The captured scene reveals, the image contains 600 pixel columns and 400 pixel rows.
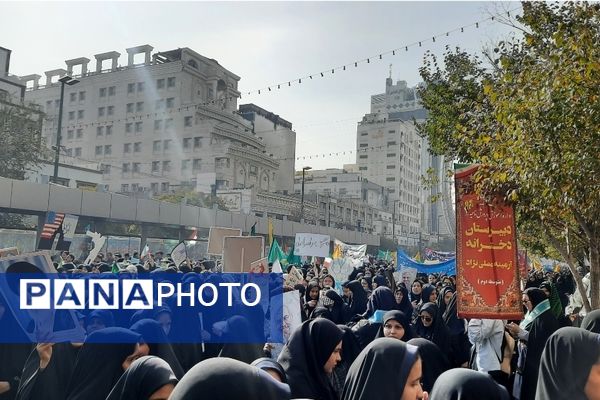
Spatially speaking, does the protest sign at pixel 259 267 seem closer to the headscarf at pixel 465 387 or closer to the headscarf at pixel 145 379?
the headscarf at pixel 145 379

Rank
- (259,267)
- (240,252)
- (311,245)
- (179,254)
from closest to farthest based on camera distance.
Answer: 1. (259,267)
2. (240,252)
3. (179,254)
4. (311,245)

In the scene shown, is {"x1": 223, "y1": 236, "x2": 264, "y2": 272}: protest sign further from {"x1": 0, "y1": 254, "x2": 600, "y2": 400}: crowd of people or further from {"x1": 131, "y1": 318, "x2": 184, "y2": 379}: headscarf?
{"x1": 131, "y1": 318, "x2": 184, "y2": 379}: headscarf

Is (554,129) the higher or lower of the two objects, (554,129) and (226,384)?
the higher

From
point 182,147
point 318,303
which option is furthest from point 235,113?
point 318,303

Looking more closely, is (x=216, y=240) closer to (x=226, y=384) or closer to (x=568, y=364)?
(x=568, y=364)

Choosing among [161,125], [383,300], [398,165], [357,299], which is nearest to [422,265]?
[357,299]

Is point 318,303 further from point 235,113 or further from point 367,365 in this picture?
point 235,113

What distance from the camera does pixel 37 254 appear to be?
4988mm

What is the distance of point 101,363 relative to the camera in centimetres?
331

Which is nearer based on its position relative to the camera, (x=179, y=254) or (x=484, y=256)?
(x=484, y=256)

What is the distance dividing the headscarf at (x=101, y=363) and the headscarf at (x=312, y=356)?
42.8 inches

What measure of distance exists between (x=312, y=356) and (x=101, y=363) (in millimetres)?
1405

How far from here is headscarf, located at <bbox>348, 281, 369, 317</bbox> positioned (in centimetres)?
894

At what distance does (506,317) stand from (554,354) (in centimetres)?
259
